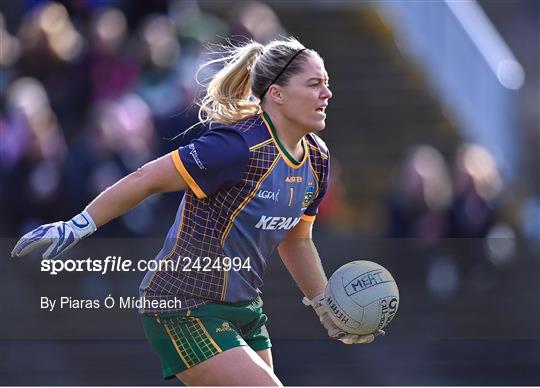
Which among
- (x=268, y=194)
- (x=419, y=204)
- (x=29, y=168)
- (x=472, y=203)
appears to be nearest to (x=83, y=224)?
(x=268, y=194)

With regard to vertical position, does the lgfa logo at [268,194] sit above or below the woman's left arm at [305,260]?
above

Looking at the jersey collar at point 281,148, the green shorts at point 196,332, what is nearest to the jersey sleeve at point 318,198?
the jersey collar at point 281,148

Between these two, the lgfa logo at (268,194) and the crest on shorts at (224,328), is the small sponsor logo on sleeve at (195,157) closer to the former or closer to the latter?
the lgfa logo at (268,194)

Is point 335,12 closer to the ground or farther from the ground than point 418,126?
farther from the ground

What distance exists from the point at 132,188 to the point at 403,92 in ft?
22.8

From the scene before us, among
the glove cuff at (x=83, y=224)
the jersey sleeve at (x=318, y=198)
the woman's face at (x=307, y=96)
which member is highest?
the woman's face at (x=307, y=96)

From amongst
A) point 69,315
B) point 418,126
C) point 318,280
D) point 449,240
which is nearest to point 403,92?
point 418,126

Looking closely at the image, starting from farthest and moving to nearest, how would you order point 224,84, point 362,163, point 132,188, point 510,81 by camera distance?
point 510,81
point 362,163
point 224,84
point 132,188

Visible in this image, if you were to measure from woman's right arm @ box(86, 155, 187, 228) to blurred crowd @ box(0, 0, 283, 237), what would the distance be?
10.5 feet

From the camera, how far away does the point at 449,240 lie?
908 cm

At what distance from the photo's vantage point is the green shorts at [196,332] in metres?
5.16

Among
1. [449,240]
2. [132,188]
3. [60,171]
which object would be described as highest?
[132,188]

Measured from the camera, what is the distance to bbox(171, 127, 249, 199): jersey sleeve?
5.11 meters

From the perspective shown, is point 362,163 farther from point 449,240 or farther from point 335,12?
point 449,240
